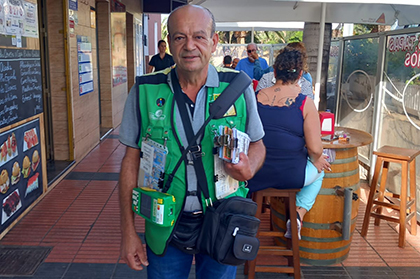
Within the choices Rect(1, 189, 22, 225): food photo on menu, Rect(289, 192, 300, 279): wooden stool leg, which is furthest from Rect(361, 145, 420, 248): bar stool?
Rect(1, 189, 22, 225): food photo on menu

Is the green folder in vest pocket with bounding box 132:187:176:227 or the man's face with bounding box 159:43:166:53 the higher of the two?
the man's face with bounding box 159:43:166:53

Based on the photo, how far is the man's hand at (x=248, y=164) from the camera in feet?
5.73

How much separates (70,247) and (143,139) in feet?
7.90

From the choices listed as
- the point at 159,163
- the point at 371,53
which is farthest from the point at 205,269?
the point at 371,53

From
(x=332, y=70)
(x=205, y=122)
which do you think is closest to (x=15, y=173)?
(x=205, y=122)

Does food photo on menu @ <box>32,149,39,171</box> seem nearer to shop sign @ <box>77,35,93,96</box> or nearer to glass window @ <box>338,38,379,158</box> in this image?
shop sign @ <box>77,35,93,96</box>

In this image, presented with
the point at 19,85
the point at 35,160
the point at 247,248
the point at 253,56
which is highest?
the point at 253,56

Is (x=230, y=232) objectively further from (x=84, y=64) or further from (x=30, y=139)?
(x=84, y=64)

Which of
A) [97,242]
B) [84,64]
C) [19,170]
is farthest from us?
[84,64]

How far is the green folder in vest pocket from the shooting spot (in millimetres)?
1743

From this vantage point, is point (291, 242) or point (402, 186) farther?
point (402, 186)

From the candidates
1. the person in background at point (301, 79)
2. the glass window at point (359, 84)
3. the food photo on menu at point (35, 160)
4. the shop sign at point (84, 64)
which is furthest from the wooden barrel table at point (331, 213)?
the shop sign at point (84, 64)

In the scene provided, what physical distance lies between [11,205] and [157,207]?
297 centimetres

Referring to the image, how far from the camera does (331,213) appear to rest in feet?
11.8
